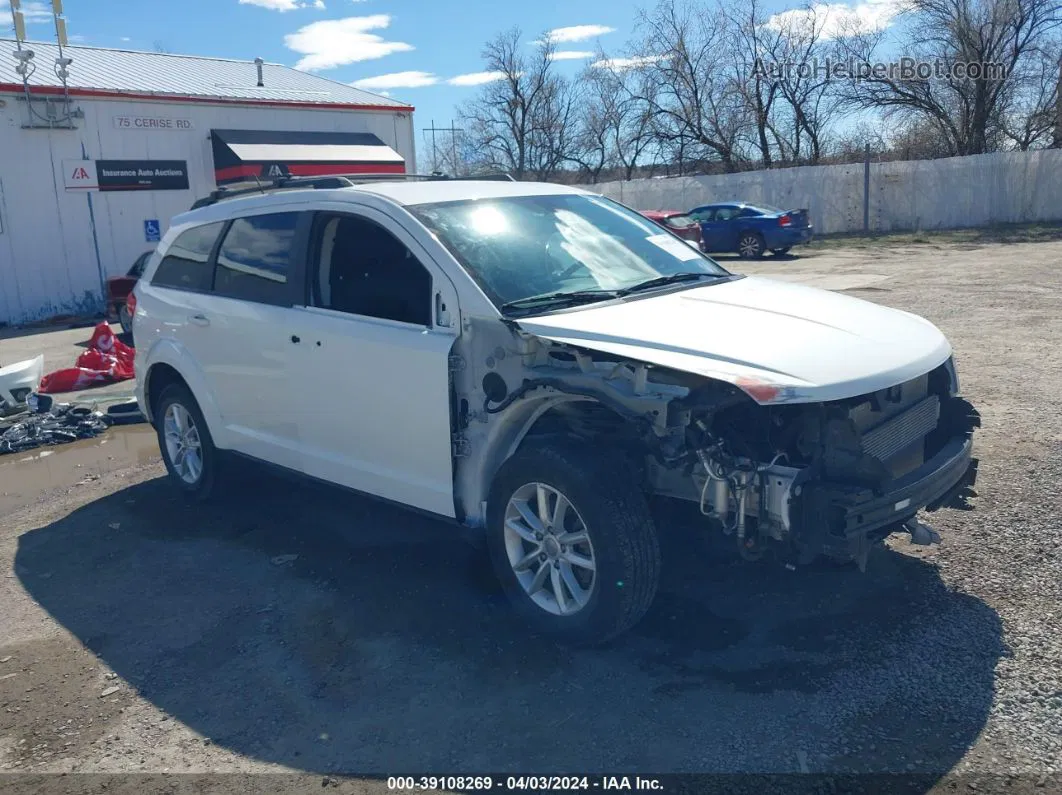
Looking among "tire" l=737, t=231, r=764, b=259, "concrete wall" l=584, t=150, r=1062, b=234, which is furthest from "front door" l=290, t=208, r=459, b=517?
"concrete wall" l=584, t=150, r=1062, b=234

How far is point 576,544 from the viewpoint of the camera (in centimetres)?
399

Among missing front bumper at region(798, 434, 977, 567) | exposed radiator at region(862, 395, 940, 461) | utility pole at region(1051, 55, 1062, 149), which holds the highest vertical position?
utility pole at region(1051, 55, 1062, 149)

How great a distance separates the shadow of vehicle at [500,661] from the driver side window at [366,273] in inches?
54.3

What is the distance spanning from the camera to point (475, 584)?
15.6 ft

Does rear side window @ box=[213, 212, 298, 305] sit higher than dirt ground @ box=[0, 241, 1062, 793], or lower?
higher

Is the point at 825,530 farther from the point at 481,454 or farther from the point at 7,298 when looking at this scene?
the point at 7,298

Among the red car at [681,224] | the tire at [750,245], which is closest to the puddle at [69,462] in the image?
the red car at [681,224]

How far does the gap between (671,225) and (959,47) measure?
68.3 feet

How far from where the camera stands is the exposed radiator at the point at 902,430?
378 cm

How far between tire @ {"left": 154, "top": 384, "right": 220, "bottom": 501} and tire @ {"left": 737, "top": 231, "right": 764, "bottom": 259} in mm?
19202

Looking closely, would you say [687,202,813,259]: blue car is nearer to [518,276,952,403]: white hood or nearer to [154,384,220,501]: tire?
[154,384,220,501]: tire

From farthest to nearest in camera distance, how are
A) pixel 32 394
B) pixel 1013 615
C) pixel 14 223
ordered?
1. pixel 14 223
2. pixel 32 394
3. pixel 1013 615

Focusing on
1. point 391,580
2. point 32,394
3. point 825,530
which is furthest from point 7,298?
point 825,530

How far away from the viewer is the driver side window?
15.0 ft
